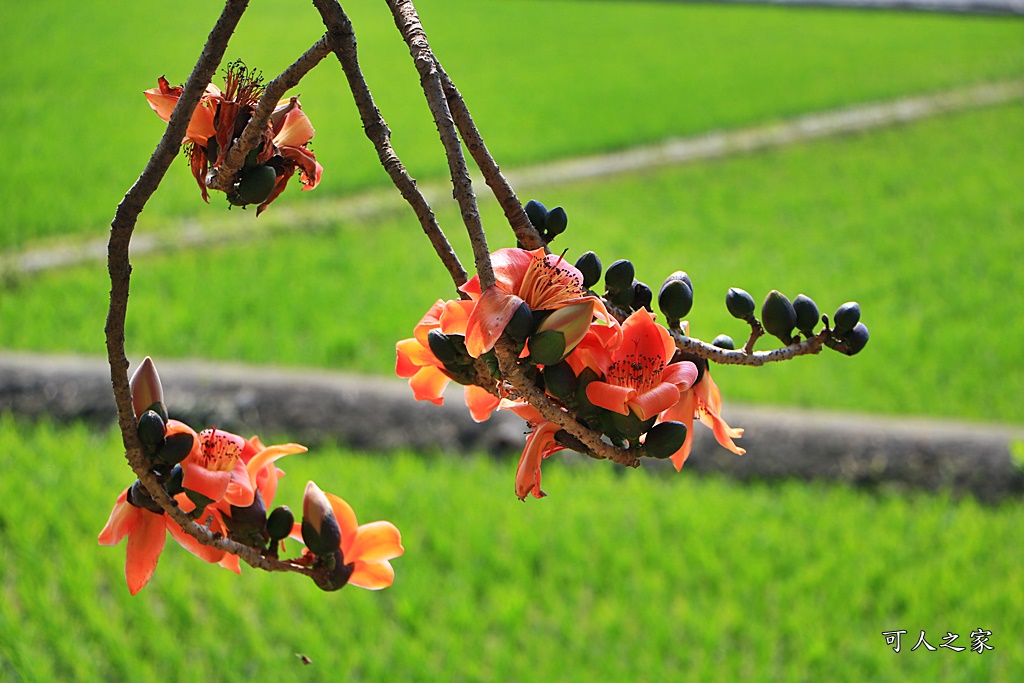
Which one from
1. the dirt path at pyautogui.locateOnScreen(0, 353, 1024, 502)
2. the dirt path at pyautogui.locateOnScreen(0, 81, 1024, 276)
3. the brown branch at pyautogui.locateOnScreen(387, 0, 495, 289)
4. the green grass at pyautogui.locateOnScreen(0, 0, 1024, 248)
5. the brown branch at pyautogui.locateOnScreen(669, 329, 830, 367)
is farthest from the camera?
the green grass at pyautogui.locateOnScreen(0, 0, 1024, 248)

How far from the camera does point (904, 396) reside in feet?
9.23

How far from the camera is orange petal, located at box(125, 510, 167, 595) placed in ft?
1.44

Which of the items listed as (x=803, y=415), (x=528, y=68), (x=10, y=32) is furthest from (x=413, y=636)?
(x=10, y=32)

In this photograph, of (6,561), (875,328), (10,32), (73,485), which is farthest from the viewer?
(10,32)

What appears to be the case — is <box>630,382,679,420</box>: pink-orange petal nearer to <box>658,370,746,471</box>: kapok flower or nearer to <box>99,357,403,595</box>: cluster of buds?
<box>658,370,746,471</box>: kapok flower

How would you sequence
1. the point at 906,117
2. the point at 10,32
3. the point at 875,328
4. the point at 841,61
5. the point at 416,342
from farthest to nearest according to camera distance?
the point at 841,61 < the point at 10,32 < the point at 906,117 < the point at 875,328 < the point at 416,342

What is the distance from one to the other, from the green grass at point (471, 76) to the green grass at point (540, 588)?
239cm

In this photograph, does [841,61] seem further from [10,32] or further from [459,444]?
[459,444]

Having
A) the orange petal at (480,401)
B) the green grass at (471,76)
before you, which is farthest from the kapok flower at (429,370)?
the green grass at (471,76)

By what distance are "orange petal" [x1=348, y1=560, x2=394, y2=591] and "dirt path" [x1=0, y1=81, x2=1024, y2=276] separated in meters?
3.51

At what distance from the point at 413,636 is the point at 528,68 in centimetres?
693

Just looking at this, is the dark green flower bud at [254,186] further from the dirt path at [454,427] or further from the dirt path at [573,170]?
the dirt path at [573,170]

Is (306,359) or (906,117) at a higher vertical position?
(306,359)

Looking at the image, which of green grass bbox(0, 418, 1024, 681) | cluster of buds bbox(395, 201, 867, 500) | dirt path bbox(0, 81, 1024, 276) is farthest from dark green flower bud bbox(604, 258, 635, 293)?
dirt path bbox(0, 81, 1024, 276)
